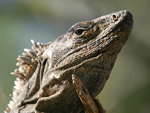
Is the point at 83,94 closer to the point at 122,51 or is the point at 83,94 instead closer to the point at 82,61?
the point at 82,61

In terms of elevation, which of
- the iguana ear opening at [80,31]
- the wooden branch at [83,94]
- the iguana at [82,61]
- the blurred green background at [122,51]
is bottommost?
the wooden branch at [83,94]

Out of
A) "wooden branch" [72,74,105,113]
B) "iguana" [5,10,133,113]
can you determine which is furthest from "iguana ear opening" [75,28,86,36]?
"wooden branch" [72,74,105,113]

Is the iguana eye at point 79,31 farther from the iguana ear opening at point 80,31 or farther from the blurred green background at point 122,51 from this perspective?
the blurred green background at point 122,51

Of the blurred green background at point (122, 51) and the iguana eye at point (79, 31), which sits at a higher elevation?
the blurred green background at point (122, 51)

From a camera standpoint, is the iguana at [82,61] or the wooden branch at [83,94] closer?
the wooden branch at [83,94]

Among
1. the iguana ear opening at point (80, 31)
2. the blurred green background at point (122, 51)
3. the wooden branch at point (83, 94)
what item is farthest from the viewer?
the blurred green background at point (122, 51)

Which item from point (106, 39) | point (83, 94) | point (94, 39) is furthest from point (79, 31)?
point (83, 94)

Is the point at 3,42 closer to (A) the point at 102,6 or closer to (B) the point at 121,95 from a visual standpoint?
(A) the point at 102,6

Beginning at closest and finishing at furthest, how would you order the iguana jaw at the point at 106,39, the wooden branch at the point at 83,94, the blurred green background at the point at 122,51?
the wooden branch at the point at 83,94, the iguana jaw at the point at 106,39, the blurred green background at the point at 122,51

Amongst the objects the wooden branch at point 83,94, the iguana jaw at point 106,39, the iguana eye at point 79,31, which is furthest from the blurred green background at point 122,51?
the wooden branch at point 83,94
